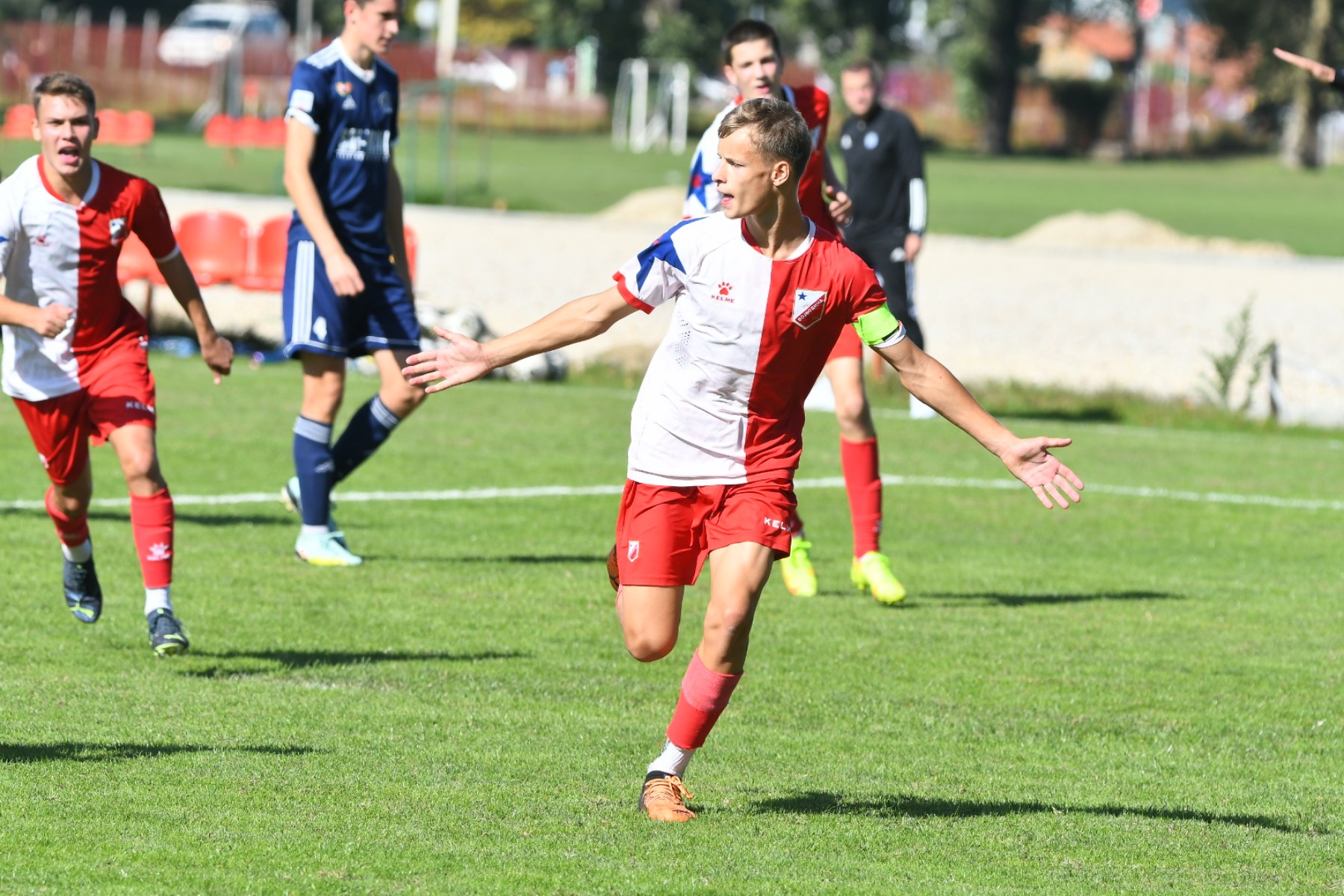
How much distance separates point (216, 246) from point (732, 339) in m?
14.6

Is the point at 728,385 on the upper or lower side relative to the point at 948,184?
upper

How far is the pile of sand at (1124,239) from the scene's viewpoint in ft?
103

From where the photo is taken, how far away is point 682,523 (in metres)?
5.59

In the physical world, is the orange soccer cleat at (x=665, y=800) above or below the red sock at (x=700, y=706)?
below

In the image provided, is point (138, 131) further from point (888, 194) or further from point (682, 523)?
point (682, 523)

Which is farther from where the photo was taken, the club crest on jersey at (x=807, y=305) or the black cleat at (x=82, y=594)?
the black cleat at (x=82, y=594)

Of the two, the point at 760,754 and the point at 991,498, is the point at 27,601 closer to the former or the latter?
the point at 760,754

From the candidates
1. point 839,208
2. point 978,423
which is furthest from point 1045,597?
point 978,423

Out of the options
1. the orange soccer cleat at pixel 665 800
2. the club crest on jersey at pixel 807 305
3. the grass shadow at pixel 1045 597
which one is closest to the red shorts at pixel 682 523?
the club crest on jersey at pixel 807 305

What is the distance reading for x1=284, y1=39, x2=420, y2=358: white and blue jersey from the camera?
908cm

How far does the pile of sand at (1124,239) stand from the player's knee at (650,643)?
26423 millimetres

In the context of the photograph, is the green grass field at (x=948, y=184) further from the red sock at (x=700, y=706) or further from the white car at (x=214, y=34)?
the red sock at (x=700, y=706)

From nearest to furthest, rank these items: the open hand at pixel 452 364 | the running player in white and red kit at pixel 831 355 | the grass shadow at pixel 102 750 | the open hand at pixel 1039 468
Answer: the open hand at pixel 452 364 < the open hand at pixel 1039 468 < the grass shadow at pixel 102 750 < the running player in white and red kit at pixel 831 355

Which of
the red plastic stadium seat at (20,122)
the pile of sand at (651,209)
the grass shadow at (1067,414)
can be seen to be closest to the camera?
the red plastic stadium seat at (20,122)
